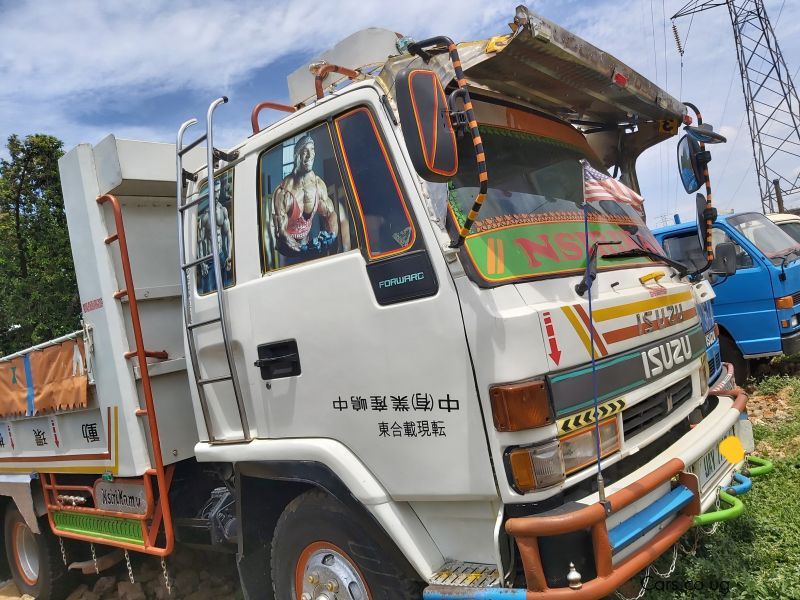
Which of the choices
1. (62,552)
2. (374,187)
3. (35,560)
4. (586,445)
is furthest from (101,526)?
(586,445)

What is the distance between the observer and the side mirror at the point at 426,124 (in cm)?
199

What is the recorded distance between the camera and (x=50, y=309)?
10.2 metres

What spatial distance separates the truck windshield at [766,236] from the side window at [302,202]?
225 inches

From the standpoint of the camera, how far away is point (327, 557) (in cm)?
264

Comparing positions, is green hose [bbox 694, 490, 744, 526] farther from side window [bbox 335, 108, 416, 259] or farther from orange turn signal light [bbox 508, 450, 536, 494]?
side window [bbox 335, 108, 416, 259]

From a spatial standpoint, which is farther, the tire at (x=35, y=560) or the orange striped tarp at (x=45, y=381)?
the tire at (x=35, y=560)

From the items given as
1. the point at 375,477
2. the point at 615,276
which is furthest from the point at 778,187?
the point at 375,477

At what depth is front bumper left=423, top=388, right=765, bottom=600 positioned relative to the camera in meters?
1.97

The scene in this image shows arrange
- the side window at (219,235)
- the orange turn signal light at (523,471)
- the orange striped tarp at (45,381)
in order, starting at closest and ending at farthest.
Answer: the orange turn signal light at (523,471)
the side window at (219,235)
the orange striped tarp at (45,381)

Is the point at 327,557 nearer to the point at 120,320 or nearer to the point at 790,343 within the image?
the point at 120,320

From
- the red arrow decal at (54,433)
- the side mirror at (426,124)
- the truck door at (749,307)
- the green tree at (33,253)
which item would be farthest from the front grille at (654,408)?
the green tree at (33,253)

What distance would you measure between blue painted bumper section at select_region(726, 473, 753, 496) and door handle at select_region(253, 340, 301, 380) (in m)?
2.10

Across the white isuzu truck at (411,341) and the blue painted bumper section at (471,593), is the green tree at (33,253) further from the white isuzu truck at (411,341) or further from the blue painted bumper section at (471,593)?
the blue painted bumper section at (471,593)

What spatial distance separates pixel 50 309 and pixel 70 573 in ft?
21.8
